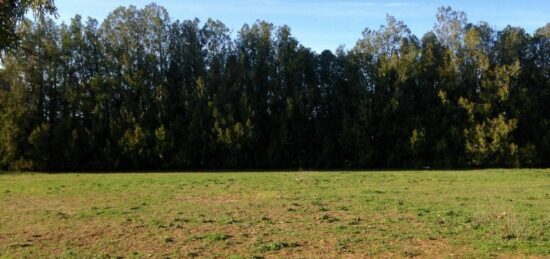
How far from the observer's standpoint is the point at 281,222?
13000 millimetres

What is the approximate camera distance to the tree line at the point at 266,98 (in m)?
43.4

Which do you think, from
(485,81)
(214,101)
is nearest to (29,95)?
(214,101)

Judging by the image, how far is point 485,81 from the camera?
4362 cm

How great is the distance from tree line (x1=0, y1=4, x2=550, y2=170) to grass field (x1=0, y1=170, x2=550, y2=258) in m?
22.3

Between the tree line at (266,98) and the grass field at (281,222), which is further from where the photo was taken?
the tree line at (266,98)

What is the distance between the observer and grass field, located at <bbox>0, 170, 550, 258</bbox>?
32.4 feet

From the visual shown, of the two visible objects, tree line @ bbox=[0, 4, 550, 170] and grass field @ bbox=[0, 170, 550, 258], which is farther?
tree line @ bbox=[0, 4, 550, 170]

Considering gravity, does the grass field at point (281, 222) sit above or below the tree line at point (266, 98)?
below

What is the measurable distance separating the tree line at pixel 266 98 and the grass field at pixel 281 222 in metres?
22.3

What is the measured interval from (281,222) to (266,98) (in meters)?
35.1

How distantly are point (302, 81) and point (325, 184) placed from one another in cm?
2492

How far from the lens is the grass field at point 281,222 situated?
9883mm

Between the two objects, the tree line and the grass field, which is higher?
the tree line

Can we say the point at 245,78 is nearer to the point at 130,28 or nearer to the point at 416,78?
the point at 130,28
